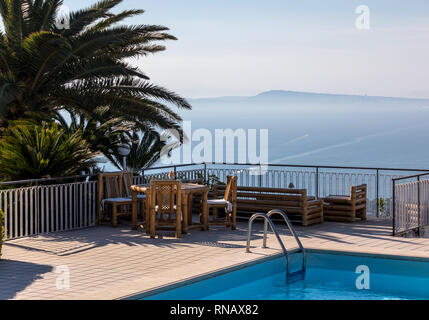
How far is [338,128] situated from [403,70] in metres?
72.9

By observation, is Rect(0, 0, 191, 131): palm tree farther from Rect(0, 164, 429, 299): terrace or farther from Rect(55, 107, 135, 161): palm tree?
Rect(0, 164, 429, 299): terrace

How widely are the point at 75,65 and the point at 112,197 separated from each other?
4.07 metres

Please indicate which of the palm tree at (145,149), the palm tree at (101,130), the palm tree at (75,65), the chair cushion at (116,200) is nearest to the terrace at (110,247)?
the chair cushion at (116,200)

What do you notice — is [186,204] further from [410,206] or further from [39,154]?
[410,206]

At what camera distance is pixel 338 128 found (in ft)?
342

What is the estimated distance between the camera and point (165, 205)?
10641 mm

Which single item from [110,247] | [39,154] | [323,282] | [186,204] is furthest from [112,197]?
[323,282]

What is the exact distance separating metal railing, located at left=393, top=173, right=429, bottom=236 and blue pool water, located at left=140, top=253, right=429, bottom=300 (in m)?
1.91

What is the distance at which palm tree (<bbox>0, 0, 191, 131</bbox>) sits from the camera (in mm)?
13750

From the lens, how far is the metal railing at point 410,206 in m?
10.8
